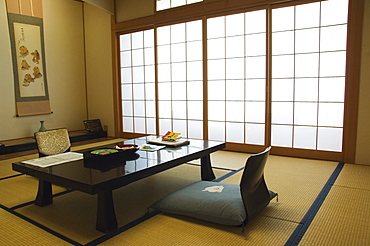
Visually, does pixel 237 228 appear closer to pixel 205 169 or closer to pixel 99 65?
pixel 205 169

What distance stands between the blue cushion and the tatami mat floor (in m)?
0.07

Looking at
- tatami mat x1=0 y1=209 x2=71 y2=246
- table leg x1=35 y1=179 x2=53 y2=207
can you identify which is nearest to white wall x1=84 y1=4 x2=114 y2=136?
table leg x1=35 y1=179 x2=53 y2=207

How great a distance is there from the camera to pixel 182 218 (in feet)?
8.23

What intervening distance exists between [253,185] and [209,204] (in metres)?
0.36

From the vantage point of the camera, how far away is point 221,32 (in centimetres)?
509

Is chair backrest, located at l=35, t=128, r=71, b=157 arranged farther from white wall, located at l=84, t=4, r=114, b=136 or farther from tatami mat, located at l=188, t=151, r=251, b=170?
white wall, located at l=84, t=4, r=114, b=136

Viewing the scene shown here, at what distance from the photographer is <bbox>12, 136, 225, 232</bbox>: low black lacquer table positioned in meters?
2.18

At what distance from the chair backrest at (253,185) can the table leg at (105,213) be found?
0.95m

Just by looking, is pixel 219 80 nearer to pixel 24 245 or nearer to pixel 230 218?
pixel 230 218

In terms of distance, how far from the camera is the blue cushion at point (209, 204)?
2.27m

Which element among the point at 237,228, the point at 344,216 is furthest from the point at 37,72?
the point at 344,216

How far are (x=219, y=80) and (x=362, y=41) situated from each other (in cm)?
207

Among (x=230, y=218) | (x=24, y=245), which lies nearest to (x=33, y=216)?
(x=24, y=245)

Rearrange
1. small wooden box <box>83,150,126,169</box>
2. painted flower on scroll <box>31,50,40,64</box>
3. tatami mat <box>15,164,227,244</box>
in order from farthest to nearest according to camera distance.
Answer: painted flower on scroll <box>31,50,40,64</box>
small wooden box <box>83,150,126,169</box>
tatami mat <box>15,164,227,244</box>
